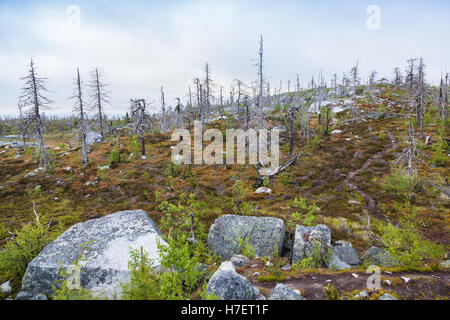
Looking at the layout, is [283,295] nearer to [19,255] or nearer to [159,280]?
[159,280]

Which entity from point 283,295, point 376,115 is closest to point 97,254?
point 283,295

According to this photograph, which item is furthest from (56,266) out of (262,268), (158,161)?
(158,161)

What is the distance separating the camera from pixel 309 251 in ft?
26.3

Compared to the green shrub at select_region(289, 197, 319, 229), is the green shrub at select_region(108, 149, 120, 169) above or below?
above

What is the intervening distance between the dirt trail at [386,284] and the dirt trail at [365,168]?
7.86 meters

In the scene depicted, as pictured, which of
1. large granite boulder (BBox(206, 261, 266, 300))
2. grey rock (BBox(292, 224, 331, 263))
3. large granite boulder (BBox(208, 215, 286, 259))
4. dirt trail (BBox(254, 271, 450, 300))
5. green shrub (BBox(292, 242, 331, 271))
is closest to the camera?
large granite boulder (BBox(206, 261, 266, 300))

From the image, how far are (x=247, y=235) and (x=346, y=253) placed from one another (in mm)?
4085

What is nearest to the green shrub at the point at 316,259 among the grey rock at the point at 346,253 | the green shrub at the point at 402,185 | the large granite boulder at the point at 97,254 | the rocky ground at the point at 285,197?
the rocky ground at the point at 285,197

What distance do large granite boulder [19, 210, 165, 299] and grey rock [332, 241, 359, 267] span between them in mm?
7080

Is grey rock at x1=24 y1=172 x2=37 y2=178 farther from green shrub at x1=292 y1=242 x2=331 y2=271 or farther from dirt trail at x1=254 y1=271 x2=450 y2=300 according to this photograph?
green shrub at x1=292 y1=242 x2=331 y2=271

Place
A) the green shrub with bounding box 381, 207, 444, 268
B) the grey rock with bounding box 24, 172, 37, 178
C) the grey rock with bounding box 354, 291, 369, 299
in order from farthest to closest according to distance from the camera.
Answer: the grey rock with bounding box 24, 172, 37, 178
the green shrub with bounding box 381, 207, 444, 268
the grey rock with bounding box 354, 291, 369, 299

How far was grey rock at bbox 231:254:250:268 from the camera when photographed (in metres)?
7.93

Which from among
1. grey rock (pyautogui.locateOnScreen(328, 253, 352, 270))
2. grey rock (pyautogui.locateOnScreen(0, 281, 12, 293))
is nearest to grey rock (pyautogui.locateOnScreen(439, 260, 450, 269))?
grey rock (pyautogui.locateOnScreen(328, 253, 352, 270))
